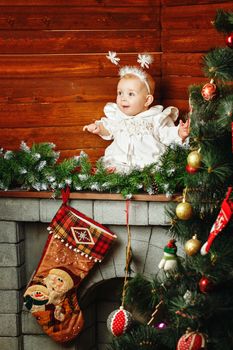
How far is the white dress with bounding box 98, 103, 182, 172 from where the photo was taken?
306 cm

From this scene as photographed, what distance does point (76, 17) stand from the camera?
3.28 metres

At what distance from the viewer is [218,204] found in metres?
2.33

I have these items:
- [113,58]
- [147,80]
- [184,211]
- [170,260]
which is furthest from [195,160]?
[113,58]

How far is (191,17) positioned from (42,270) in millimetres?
1399

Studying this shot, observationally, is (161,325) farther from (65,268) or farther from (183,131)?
(183,131)

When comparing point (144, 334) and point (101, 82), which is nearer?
point (144, 334)

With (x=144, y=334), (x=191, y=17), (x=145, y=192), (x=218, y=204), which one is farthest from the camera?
(x=191, y=17)

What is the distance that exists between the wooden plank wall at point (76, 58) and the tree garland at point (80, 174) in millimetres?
234

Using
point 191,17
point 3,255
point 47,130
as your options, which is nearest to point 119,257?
point 3,255

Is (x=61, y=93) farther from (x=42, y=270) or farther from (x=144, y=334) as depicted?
(x=144, y=334)

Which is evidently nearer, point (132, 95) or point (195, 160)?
point (195, 160)

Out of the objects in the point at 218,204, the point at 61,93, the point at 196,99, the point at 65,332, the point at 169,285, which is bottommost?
the point at 65,332

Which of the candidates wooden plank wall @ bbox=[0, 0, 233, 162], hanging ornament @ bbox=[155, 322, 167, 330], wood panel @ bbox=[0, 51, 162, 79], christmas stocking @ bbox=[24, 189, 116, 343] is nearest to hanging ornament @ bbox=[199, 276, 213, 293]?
hanging ornament @ bbox=[155, 322, 167, 330]

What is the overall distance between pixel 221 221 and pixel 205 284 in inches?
8.7
